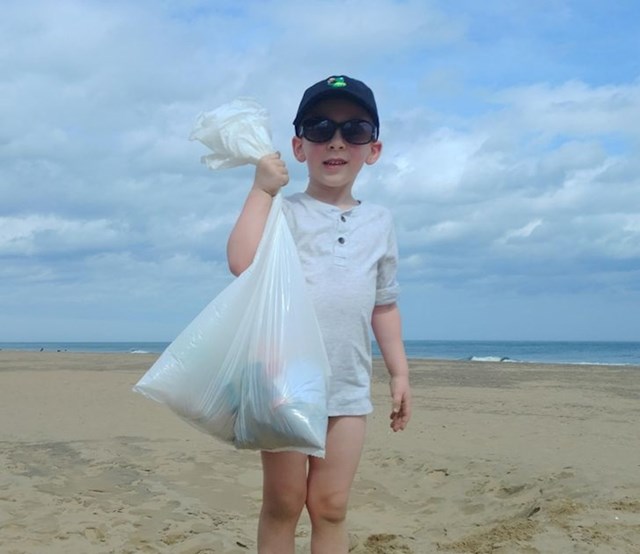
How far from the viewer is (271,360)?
2283 mm

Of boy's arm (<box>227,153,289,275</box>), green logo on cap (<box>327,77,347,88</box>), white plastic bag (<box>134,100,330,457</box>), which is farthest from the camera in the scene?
green logo on cap (<box>327,77,347,88</box>)

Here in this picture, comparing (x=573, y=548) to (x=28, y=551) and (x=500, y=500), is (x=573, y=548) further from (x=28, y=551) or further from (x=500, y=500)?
(x=28, y=551)

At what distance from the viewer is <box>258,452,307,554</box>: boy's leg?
2.53 meters

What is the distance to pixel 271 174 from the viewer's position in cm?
251

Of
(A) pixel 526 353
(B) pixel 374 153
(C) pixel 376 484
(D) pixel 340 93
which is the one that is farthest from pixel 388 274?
(A) pixel 526 353

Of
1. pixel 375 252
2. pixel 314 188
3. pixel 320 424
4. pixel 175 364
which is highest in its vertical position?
pixel 314 188

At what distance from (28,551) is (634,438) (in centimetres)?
522

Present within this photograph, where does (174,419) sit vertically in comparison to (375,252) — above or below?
below

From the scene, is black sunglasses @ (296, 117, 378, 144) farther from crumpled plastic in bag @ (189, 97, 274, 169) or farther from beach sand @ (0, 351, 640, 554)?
beach sand @ (0, 351, 640, 554)

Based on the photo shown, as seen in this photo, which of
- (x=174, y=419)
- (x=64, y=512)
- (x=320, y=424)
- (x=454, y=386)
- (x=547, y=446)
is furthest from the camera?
(x=454, y=386)

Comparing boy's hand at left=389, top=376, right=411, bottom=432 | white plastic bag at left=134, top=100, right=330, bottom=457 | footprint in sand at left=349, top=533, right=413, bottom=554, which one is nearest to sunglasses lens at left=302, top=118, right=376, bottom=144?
white plastic bag at left=134, top=100, right=330, bottom=457

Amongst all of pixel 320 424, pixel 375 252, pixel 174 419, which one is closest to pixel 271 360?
pixel 320 424

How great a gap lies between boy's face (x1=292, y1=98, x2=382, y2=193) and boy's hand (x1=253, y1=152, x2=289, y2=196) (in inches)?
7.3

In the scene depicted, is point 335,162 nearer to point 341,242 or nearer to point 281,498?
point 341,242
